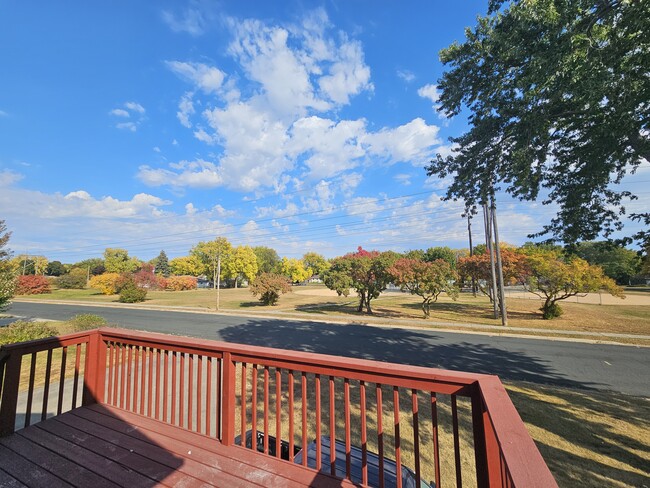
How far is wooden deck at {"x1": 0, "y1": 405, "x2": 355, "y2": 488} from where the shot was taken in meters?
2.14

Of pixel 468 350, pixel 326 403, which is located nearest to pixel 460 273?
pixel 468 350

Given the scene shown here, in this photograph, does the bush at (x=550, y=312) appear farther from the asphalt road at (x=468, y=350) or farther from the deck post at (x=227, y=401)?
the deck post at (x=227, y=401)

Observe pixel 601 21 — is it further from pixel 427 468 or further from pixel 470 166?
pixel 427 468

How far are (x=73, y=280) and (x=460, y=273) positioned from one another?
54.7 meters

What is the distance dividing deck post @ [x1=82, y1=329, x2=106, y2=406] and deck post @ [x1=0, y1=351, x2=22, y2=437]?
1.90 ft

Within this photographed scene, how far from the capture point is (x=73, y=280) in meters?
44.8

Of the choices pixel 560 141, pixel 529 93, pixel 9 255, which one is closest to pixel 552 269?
pixel 560 141

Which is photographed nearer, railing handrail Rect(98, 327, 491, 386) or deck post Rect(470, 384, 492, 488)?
deck post Rect(470, 384, 492, 488)

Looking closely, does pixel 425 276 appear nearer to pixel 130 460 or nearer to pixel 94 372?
pixel 94 372

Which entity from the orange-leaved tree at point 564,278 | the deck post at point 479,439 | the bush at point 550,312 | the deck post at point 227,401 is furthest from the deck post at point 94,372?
the bush at point 550,312

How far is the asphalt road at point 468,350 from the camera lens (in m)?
7.14

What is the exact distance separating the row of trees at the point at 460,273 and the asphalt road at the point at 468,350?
14.2 feet

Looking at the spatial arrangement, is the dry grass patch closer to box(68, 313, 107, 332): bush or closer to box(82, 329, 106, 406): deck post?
box(82, 329, 106, 406): deck post

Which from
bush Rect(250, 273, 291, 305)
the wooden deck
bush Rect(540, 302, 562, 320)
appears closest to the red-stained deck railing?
the wooden deck
